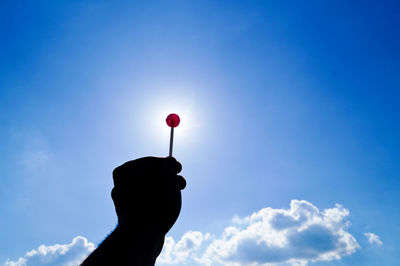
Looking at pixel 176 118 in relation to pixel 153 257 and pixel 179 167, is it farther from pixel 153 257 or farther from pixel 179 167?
pixel 153 257

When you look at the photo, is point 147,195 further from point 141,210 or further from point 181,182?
point 181,182

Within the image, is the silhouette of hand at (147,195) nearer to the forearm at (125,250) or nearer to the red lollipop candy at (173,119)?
the forearm at (125,250)

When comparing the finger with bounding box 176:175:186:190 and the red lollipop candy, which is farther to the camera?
the red lollipop candy

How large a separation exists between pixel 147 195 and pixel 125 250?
871 millimetres

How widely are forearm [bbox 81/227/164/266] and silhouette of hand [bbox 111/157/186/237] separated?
9cm

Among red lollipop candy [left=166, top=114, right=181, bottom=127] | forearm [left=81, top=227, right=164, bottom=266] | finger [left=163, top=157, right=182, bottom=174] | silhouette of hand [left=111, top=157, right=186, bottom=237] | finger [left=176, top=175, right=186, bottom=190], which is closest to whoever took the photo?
forearm [left=81, top=227, right=164, bottom=266]

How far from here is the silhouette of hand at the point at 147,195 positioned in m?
3.49

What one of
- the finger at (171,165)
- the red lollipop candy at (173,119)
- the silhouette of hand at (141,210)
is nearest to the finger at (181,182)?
the silhouette of hand at (141,210)

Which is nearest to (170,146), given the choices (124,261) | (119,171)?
(119,171)

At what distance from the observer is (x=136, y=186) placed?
380 cm

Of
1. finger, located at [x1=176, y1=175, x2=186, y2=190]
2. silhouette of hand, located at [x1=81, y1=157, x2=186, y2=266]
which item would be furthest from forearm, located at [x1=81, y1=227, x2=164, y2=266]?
finger, located at [x1=176, y1=175, x2=186, y2=190]

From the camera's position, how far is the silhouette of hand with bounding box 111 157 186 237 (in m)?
3.49

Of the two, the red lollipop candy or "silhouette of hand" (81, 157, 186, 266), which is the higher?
the red lollipop candy

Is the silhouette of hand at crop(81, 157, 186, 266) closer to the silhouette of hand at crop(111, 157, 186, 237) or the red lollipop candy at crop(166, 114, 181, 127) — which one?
the silhouette of hand at crop(111, 157, 186, 237)
